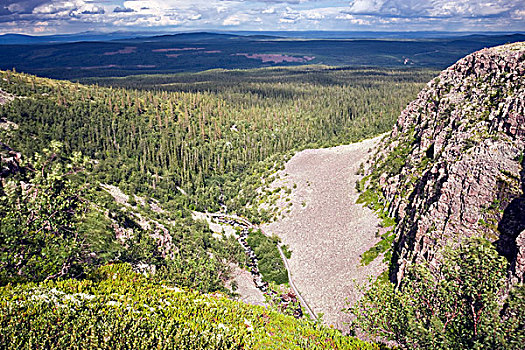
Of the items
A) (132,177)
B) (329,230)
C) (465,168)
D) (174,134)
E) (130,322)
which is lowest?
(329,230)

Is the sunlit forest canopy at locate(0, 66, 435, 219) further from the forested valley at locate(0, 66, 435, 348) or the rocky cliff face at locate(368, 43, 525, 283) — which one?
the rocky cliff face at locate(368, 43, 525, 283)

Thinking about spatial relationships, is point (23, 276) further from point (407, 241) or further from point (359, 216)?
point (359, 216)

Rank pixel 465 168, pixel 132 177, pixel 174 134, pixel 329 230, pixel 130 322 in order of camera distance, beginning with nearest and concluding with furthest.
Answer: pixel 130 322 < pixel 465 168 < pixel 329 230 < pixel 132 177 < pixel 174 134

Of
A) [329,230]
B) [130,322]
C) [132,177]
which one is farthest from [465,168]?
[132,177]

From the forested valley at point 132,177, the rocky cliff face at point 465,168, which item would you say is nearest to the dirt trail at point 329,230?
the rocky cliff face at point 465,168

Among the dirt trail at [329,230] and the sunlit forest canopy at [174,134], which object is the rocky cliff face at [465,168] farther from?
the sunlit forest canopy at [174,134]

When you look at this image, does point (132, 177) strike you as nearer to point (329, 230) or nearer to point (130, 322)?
point (329, 230)

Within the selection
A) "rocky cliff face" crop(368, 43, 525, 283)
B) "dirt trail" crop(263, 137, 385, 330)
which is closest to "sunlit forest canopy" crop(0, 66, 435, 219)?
"dirt trail" crop(263, 137, 385, 330)
